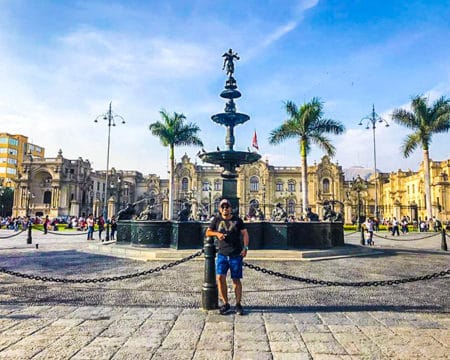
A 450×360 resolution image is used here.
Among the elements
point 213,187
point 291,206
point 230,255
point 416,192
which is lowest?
point 230,255

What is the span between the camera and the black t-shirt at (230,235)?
481cm

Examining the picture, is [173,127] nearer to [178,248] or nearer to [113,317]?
[178,248]

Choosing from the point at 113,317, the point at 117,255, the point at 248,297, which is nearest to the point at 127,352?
the point at 113,317

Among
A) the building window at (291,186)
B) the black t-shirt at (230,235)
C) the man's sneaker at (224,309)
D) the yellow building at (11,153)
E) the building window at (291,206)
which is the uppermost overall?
the yellow building at (11,153)

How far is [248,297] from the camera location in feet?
19.0

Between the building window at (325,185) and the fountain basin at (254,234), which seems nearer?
the fountain basin at (254,234)

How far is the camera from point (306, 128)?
945 inches

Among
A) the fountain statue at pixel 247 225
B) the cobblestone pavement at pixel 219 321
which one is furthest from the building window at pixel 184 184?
the cobblestone pavement at pixel 219 321

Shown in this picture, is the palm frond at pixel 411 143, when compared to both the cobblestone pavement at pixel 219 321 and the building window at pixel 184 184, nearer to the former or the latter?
the cobblestone pavement at pixel 219 321

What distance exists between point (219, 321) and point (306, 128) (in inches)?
835

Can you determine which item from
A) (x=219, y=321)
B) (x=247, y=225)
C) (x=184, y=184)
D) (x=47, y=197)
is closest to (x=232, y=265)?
(x=219, y=321)

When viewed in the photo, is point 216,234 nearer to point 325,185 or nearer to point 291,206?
point 291,206

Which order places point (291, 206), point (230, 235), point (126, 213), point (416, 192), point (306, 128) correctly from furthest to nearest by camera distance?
point (291, 206) → point (416, 192) → point (306, 128) → point (126, 213) → point (230, 235)

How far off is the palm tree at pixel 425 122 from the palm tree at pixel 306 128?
7.25m
